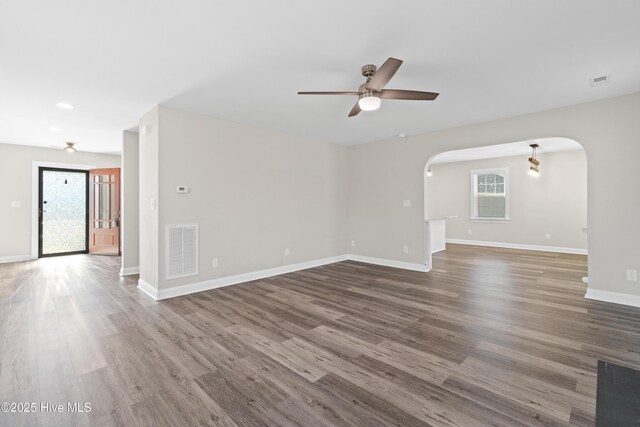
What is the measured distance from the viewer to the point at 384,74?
2359mm

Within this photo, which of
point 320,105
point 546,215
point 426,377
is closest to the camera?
point 426,377

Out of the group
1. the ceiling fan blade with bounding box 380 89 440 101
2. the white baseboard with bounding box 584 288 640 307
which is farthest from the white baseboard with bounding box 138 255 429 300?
the ceiling fan blade with bounding box 380 89 440 101

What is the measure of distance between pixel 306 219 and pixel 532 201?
20.3 ft

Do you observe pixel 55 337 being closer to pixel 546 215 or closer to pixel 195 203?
pixel 195 203

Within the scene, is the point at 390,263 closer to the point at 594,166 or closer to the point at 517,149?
the point at 594,166

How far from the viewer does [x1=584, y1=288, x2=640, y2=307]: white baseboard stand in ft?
11.2

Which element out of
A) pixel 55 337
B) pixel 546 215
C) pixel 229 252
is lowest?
pixel 55 337

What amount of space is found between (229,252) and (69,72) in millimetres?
2778

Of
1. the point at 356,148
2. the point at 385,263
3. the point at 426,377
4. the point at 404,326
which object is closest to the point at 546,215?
the point at 385,263

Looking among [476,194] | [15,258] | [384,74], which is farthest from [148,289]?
[476,194]

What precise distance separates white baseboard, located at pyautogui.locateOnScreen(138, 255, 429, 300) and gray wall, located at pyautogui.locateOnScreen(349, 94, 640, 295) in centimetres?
25

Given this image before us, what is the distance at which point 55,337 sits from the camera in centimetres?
264

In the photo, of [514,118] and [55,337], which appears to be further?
[514,118]

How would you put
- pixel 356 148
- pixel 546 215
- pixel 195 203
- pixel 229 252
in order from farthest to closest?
pixel 546 215 < pixel 356 148 < pixel 229 252 < pixel 195 203
